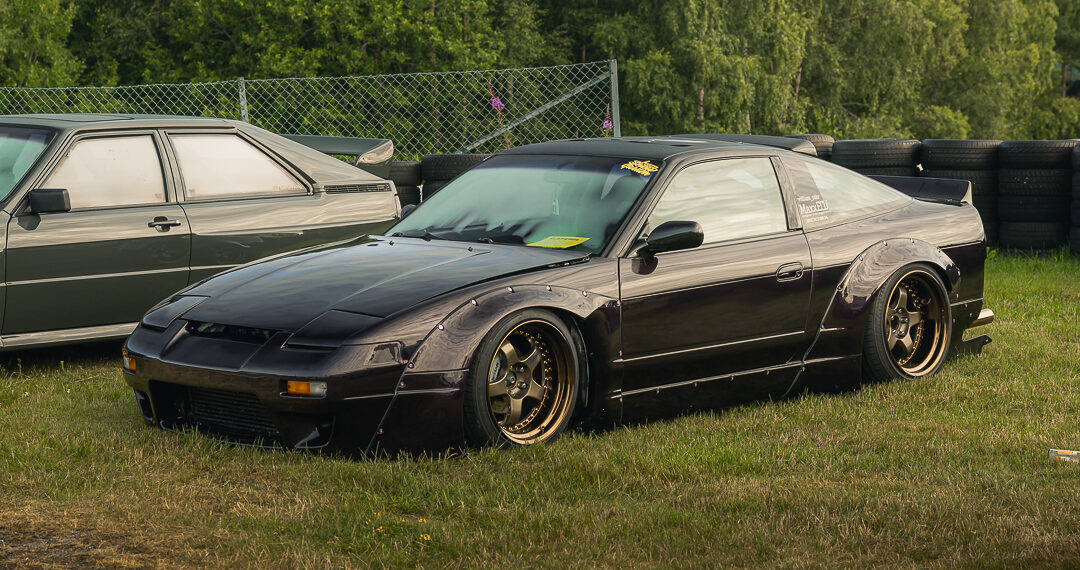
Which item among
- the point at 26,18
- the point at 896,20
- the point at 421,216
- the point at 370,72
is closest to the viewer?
the point at 421,216

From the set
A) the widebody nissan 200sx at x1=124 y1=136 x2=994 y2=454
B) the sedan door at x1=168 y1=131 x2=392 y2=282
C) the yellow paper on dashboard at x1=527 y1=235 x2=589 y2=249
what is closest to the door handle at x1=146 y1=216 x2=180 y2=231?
the sedan door at x1=168 y1=131 x2=392 y2=282

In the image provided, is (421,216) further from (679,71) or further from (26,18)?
(679,71)

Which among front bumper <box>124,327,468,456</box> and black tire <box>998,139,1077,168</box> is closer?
front bumper <box>124,327,468,456</box>

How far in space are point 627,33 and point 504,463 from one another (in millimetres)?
35032

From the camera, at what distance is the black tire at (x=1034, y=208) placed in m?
11.8

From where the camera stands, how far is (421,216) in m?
6.32

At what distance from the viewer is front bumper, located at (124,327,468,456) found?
15.4 ft

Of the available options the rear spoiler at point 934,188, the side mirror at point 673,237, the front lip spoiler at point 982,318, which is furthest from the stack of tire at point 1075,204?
the side mirror at point 673,237

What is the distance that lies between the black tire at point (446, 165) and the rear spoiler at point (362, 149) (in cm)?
234

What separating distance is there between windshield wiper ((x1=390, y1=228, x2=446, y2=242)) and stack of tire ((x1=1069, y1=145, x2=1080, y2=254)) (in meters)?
7.58

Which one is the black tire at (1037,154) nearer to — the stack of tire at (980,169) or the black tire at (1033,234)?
the stack of tire at (980,169)

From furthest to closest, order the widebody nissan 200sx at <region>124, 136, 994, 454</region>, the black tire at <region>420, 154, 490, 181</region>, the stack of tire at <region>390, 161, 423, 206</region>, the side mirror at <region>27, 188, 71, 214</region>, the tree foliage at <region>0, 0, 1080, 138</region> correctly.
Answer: the tree foliage at <region>0, 0, 1080, 138</region> → the stack of tire at <region>390, 161, 423, 206</region> → the black tire at <region>420, 154, 490, 181</region> → the side mirror at <region>27, 188, 71, 214</region> → the widebody nissan 200sx at <region>124, 136, 994, 454</region>

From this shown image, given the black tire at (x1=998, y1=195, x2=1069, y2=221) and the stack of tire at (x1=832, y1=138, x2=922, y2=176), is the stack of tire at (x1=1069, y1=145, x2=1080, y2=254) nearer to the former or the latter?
the black tire at (x1=998, y1=195, x2=1069, y2=221)

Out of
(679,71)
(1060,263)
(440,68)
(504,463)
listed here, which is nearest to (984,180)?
(1060,263)
